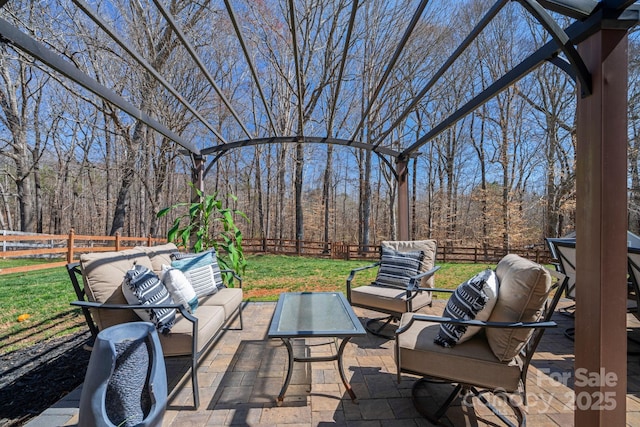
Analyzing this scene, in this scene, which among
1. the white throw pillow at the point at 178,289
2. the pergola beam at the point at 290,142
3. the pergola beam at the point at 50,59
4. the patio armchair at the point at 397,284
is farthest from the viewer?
the pergola beam at the point at 290,142

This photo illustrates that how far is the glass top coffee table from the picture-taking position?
1.85 meters

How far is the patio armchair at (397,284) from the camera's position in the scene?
286cm

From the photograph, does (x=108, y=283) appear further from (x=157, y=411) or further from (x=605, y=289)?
(x=605, y=289)

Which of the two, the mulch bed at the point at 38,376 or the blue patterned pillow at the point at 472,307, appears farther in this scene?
the mulch bed at the point at 38,376

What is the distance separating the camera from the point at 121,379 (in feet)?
4.07

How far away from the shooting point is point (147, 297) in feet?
6.21

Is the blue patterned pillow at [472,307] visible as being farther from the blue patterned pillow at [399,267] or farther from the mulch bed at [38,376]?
the mulch bed at [38,376]

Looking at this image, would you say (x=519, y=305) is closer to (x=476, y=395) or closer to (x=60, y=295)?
(x=476, y=395)

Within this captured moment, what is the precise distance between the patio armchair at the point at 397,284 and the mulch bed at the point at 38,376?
91.9 inches

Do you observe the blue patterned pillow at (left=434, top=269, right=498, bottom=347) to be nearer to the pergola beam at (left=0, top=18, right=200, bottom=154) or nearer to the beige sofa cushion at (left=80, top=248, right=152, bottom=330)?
the beige sofa cushion at (left=80, top=248, right=152, bottom=330)

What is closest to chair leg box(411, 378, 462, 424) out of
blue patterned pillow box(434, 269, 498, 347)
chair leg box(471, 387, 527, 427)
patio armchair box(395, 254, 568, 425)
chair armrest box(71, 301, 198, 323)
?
patio armchair box(395, 254, 568, 425)

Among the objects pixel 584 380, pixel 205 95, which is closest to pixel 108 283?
pixel 584 380

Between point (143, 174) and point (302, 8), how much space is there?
715cm

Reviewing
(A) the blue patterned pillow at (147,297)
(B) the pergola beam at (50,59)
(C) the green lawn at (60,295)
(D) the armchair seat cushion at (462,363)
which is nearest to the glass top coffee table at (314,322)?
(D) the armchair seat cushion at (462,363)
